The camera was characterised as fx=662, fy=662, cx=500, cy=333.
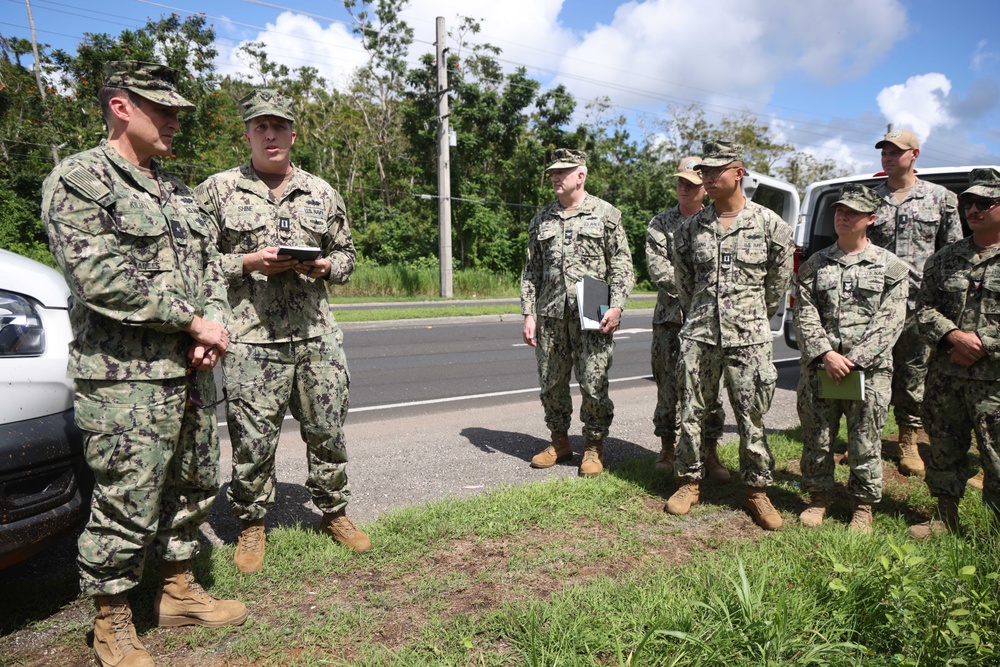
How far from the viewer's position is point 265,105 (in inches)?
128

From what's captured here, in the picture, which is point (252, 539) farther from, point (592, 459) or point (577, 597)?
point (592, 459)

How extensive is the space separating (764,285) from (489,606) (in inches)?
99.1

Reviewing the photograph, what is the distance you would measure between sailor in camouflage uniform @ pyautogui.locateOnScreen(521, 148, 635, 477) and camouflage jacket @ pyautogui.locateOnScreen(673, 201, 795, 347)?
81 cm

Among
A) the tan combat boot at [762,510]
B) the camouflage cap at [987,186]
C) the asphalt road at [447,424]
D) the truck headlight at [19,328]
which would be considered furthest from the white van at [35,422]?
the camouflage cap at [987,186]

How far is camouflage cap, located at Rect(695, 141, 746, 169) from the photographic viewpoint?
3857 mm

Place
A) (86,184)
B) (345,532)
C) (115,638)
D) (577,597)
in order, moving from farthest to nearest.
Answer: (345,532) < (577,597) < (115,638) < (86,184)

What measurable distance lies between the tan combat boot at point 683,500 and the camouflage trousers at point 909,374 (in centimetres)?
188

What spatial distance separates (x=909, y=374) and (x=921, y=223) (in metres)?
1.12

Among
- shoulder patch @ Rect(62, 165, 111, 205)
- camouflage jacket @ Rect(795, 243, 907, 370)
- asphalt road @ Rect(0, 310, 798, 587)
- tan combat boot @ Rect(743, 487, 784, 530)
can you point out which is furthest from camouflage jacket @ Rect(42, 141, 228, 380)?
camouflage jacket @ Rect(795, 243, 907, 370)

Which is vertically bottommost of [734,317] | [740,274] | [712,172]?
[734,317]

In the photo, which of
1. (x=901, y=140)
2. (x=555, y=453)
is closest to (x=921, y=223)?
(x=901, y=140)

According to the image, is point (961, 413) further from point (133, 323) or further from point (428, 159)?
point (428, 159)

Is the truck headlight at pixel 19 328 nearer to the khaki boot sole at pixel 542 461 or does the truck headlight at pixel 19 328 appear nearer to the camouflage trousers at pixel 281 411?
the camouflage trousers at pixel 281 411

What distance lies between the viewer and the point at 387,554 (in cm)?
348
